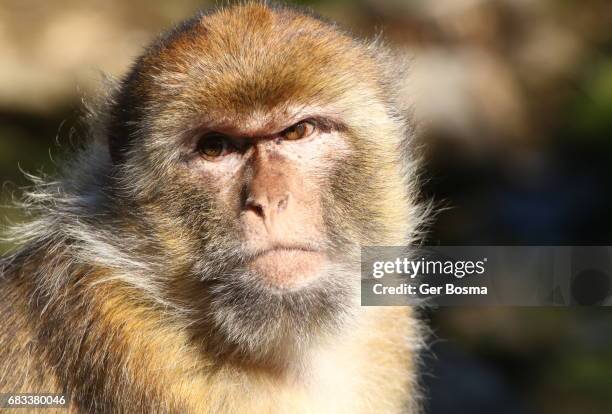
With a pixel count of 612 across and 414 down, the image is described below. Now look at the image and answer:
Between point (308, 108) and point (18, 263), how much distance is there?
5.90 ft

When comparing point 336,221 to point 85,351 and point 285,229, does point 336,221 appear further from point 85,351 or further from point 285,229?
point 85,351

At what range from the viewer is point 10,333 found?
4809 millimetres

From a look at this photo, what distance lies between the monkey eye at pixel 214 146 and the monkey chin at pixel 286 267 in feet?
1.80

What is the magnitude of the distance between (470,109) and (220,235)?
759 centimetres

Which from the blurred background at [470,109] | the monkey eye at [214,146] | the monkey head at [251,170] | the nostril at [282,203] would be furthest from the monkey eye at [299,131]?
the blurred background at [470,109]

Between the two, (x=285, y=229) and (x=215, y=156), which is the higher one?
(x=215, y=156)

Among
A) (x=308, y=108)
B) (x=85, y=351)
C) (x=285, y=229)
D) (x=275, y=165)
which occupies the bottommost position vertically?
(x=85, y=351)

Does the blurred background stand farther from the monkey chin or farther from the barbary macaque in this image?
the monkey chin

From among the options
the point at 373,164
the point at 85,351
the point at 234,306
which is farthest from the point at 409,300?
the point at 85,351

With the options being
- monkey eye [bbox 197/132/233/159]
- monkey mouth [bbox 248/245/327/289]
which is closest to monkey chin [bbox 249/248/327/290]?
monkey mouth [bbox 248/245/327/289]

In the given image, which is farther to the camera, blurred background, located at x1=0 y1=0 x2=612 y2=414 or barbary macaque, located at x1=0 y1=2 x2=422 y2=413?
blurred background, located at x1=0 y1=0 x2=612 y2=414

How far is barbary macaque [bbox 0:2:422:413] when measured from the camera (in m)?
4.34

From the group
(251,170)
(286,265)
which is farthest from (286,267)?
(251,170)

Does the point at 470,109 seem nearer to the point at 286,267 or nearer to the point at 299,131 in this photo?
the point at 299,131
